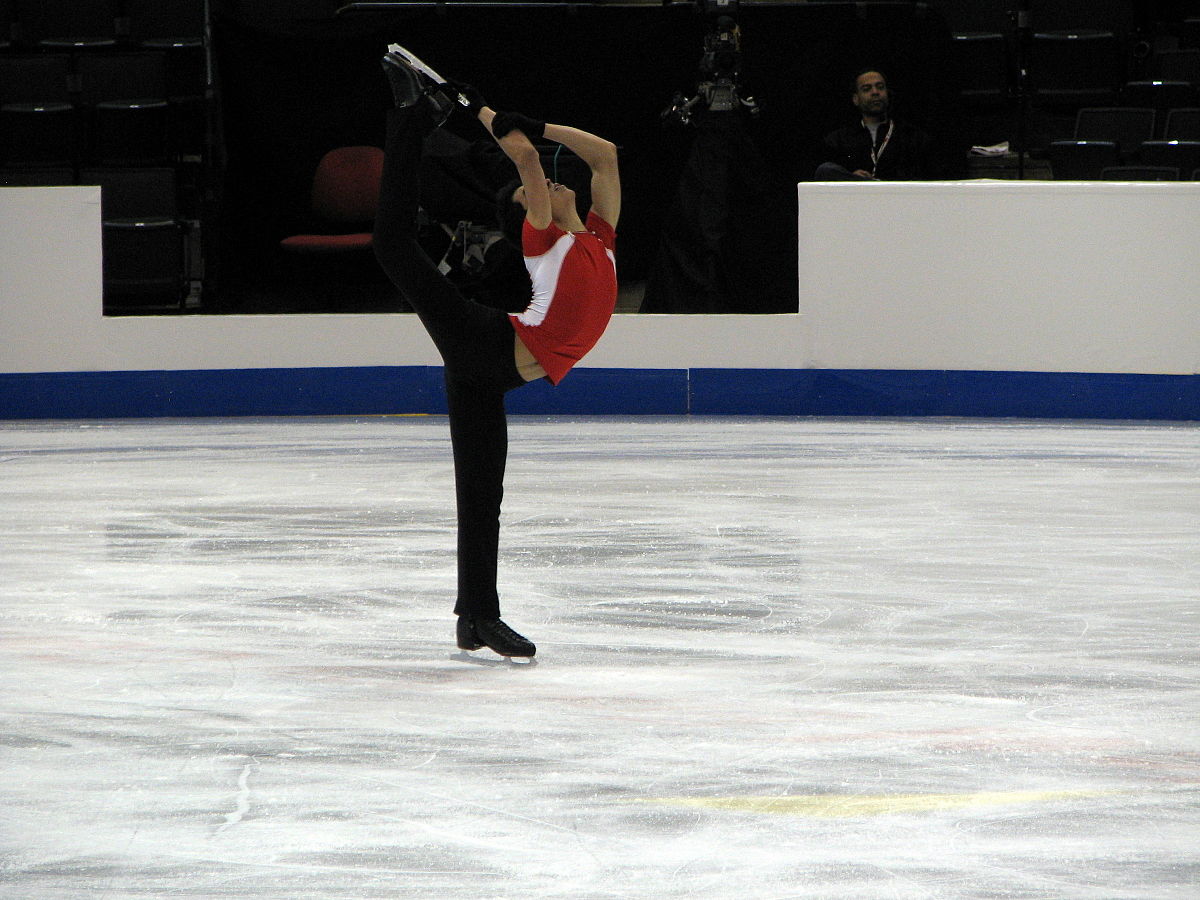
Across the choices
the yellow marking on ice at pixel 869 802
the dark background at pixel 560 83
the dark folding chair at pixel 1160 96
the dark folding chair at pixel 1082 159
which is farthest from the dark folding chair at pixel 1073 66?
the yellow marking on ice at pixel 869 802

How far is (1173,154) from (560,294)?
6.77 m

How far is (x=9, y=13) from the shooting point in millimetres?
11320

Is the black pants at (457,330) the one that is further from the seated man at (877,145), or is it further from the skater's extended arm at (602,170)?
the seated man at (877,145)

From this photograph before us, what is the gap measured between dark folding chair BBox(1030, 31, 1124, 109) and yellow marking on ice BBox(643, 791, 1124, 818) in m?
8.95

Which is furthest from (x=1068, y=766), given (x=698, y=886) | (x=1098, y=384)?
(x=1098, y=384)

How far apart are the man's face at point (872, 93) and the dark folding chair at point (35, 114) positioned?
14.5 feet

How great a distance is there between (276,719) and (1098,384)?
6308mm

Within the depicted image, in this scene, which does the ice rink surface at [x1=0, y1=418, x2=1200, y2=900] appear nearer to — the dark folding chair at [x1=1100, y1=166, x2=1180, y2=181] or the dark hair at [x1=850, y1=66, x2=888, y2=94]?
the dark folding chair at [x1=1100, y1=166, x2=1180, y2=181]

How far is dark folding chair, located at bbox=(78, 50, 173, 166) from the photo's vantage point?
1080 centimetres

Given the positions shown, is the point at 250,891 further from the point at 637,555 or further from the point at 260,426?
Answer: the point at 260,426

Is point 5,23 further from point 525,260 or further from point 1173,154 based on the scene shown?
point 525,260

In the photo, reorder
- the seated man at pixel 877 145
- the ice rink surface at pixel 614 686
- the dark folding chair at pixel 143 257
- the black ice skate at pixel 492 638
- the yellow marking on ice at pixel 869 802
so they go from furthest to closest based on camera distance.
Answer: the dark folding chair at pixel 143 257
the seated man at pixel 877 145
the black ice skate at pixel 492 638
the yellow marking on ice at pixel 869 802
the ice rink surface at pixel 614 686

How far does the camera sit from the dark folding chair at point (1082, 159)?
10320mm

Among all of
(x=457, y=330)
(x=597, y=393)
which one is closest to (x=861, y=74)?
(x=597, y=393)
